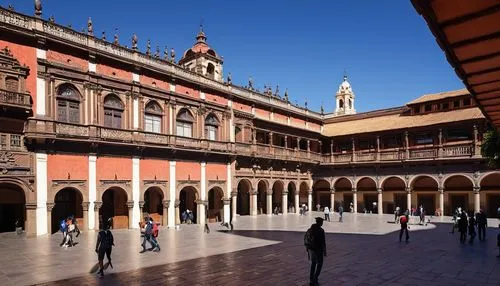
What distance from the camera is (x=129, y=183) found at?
23891 mm

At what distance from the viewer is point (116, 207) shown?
24547mm

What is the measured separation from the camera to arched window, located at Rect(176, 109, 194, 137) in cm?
2764

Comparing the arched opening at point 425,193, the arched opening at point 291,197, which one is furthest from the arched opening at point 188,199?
the arched opening at point 425,193

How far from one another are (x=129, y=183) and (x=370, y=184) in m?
25.6

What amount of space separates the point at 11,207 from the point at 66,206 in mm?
2855

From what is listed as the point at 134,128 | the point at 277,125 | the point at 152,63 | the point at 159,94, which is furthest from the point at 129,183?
the point at 277,125

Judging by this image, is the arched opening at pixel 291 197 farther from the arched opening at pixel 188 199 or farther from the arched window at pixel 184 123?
the arched window at pixel 184 123

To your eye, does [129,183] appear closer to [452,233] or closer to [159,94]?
[159,94]

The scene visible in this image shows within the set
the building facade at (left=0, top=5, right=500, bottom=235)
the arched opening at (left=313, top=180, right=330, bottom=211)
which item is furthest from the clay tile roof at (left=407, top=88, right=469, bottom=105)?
the arched opening at (left=313, top=180, right=330, bottom=211)

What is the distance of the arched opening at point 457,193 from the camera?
33.2 meters

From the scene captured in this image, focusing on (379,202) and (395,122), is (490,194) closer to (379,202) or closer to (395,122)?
(379,202)

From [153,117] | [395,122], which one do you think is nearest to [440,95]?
[395,122]

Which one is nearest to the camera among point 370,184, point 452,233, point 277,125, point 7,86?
point 7,86

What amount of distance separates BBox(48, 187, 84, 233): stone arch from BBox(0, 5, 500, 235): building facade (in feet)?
0.20
